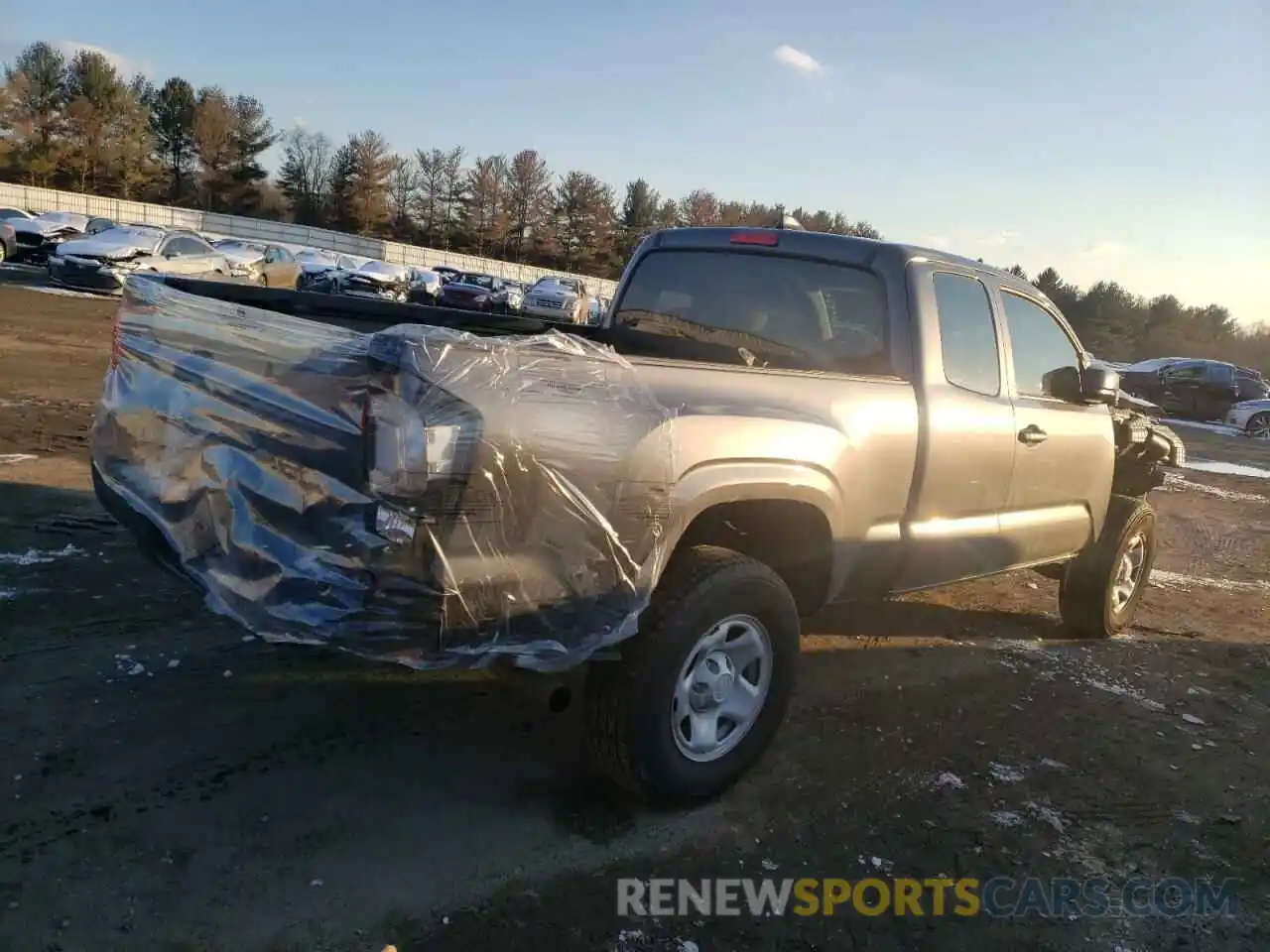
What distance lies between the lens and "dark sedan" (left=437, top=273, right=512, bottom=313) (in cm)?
3353

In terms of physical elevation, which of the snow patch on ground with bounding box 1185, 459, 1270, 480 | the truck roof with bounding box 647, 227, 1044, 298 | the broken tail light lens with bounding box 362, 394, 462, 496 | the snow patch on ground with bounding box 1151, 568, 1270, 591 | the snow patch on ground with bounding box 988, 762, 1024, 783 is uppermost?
the truck roof with bounding box 647, 227, 1044, 298

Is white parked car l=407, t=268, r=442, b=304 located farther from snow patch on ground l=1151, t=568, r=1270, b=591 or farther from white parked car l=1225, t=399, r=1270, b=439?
snow patch on ground l=1151, t=568, r=1270, b=591

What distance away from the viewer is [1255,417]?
23141 millimetres

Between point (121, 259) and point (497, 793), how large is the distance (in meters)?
19.7

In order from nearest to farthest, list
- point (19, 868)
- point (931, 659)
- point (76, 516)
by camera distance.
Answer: point (19, 868) < point (931, 659) < point (76, 516)

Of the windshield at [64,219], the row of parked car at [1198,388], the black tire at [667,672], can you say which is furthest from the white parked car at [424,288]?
the black tire at [667,672]

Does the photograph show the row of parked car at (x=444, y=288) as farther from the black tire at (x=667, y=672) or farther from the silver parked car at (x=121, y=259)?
the black tire at (x=667, y=672)

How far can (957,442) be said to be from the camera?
13.6 ft

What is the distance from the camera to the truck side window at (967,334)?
13.8ft

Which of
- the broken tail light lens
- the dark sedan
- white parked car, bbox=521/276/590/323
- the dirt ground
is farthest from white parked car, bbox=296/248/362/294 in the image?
the broken tail light lens

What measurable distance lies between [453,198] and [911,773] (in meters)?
73.9

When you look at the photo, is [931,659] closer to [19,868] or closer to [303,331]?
[303,331]

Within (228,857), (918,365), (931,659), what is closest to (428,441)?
(228,857)

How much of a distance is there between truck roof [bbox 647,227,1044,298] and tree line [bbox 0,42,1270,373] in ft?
131
